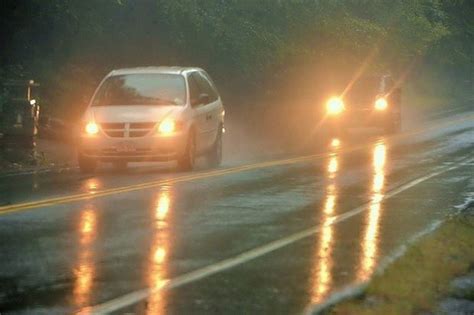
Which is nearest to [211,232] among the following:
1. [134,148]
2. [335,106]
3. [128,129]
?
[134,148]

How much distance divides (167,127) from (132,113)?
1.95ft

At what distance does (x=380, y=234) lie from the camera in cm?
1160

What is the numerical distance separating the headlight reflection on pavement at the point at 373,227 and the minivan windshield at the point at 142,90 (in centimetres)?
354

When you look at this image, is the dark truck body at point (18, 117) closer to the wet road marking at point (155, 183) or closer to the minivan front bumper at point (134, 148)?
the minivan front bumper at point (134, 148)

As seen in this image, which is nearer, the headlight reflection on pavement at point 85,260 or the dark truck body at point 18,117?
the headlight reflection on pavement at point 85,260

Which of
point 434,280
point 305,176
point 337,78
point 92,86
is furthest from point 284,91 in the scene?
point 434,280

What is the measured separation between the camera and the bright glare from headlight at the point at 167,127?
18.4 meters

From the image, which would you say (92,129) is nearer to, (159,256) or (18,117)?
(18,117)

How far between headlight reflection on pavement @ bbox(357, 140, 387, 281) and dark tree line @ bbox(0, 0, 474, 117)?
7.94m

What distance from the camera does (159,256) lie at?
10000mm

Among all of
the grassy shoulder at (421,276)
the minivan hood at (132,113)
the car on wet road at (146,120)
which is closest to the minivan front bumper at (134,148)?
the car on wet road at (146,120)

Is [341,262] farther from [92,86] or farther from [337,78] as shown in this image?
[337,78]

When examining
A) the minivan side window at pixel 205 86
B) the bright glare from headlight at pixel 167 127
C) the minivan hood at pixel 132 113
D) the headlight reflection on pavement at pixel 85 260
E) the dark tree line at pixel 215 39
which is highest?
the dark tree line at pixel 215 39

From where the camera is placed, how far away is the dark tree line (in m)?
24.6
